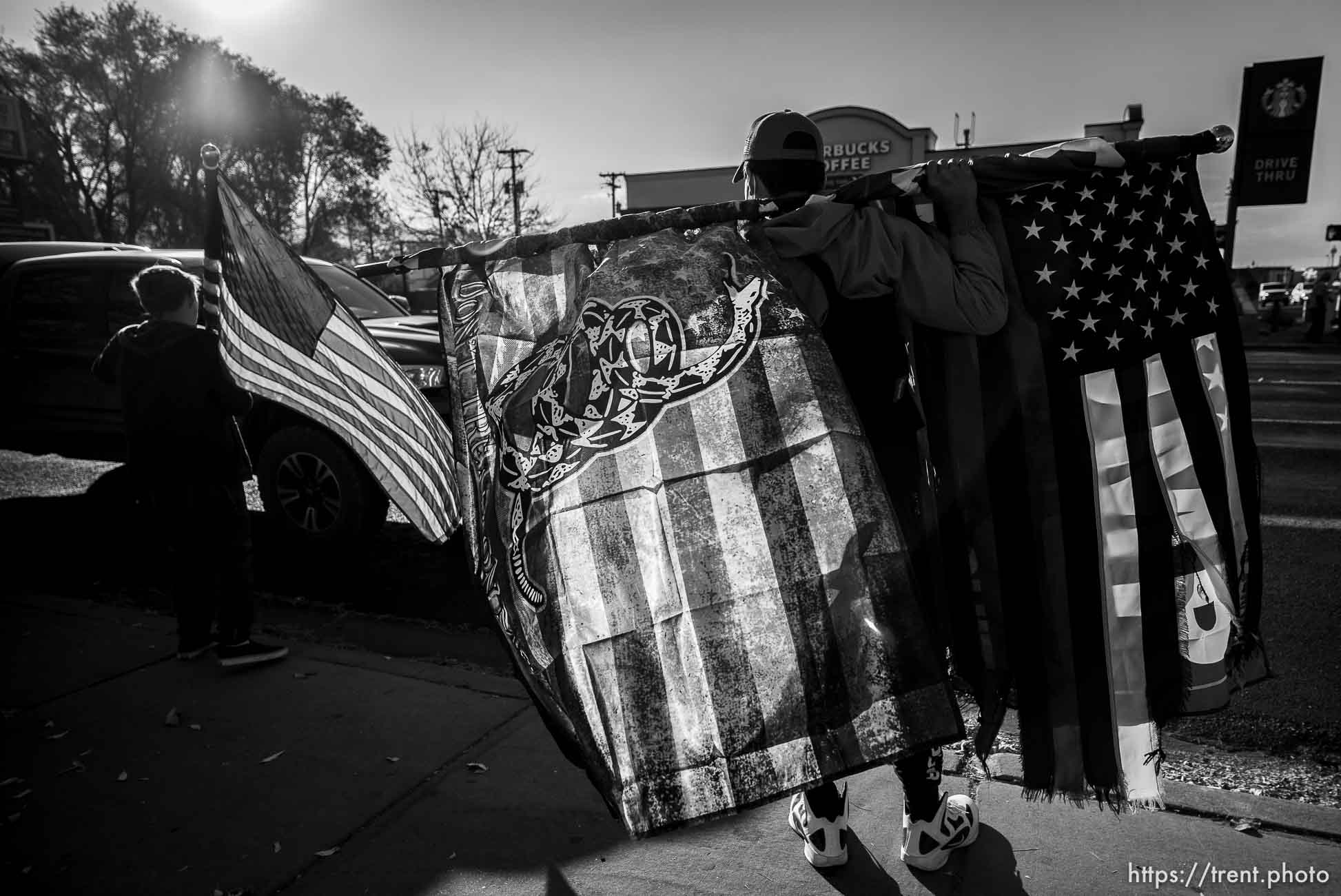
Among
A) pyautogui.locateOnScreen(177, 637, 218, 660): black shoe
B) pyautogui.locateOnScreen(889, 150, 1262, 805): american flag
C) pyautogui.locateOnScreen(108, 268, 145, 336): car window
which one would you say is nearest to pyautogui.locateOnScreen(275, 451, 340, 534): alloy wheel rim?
pyautogui.locateOnScreen(177, 637, 218, 660): black shoe

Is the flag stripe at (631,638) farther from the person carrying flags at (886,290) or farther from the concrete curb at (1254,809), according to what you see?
the concrete curb at (1254,809)

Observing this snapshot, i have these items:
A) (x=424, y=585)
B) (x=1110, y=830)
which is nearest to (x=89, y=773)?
(x=424, y=585)

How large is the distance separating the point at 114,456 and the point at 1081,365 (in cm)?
708

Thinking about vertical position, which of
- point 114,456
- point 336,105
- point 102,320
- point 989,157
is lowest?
point 114,456

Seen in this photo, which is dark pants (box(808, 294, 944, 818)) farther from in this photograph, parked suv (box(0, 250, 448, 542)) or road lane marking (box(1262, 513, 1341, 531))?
road lane marking (box(1262, 513, 1341, 531))

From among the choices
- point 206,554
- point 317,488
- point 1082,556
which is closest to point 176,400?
point 206,554

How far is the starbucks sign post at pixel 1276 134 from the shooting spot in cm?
2469

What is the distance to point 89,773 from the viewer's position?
3.24 meters

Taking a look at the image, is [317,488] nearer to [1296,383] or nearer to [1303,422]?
[1303,422]

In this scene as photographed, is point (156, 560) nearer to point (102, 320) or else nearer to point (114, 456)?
point (114, 456)

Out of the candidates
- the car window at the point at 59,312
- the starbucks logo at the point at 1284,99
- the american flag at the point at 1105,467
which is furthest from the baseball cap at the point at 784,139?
the starbucks logo at the point at 1284,99

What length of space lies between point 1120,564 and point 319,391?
2693 mm

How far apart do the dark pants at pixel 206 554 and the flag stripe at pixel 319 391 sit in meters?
1.28

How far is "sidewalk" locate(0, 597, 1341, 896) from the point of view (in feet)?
8.30
